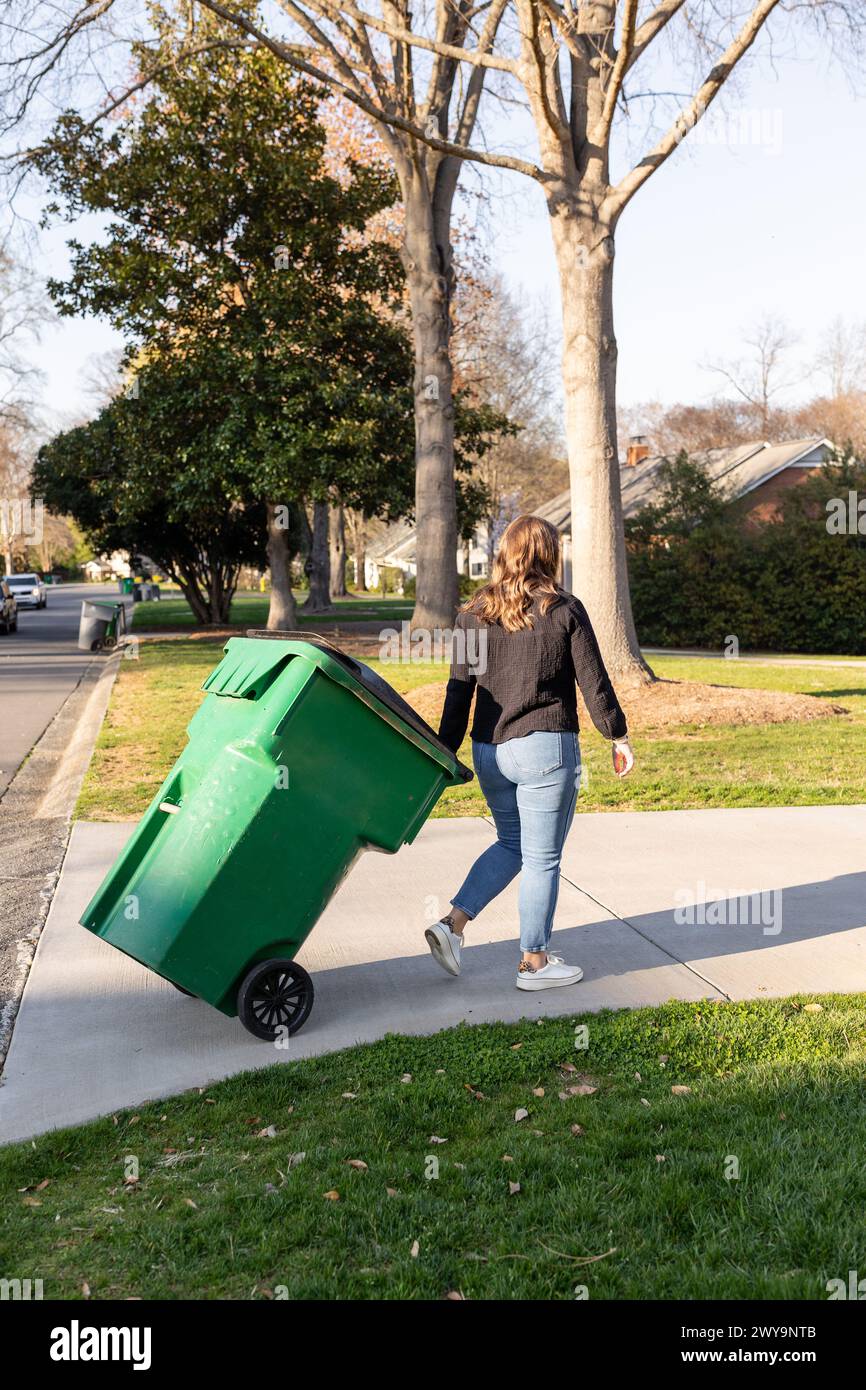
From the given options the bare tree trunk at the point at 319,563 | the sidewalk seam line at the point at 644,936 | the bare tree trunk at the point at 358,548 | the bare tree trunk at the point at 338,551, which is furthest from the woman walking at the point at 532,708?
the bare tree trunk at the point at 358,548

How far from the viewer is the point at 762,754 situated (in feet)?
32.4

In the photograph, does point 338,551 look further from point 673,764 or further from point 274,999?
point 274,999

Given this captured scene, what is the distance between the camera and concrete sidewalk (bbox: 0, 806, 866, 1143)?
13.5 ft

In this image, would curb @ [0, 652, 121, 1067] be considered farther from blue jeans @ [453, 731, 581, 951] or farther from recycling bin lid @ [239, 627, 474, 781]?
blue jeans @ [453, 731, 581, 951]

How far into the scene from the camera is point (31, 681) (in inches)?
723

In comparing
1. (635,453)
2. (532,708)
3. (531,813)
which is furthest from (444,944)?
(635,453)

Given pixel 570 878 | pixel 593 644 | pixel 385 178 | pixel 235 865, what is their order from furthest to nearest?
pixel 385 178 → pixel 570 878 → pixel 593 644 → pixel 235 865

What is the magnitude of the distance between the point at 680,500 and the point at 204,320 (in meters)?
10.2

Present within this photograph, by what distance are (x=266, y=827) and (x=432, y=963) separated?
1.30 metres

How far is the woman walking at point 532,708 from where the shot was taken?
4555mm

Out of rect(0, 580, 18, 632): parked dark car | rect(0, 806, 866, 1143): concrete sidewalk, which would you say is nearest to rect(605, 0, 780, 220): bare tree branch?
rect(0, 806, 866, 1143): concrete sidewalk

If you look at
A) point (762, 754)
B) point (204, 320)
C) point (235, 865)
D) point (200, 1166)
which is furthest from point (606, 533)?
point (204, 320)

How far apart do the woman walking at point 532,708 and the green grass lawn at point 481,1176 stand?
1.92ft
